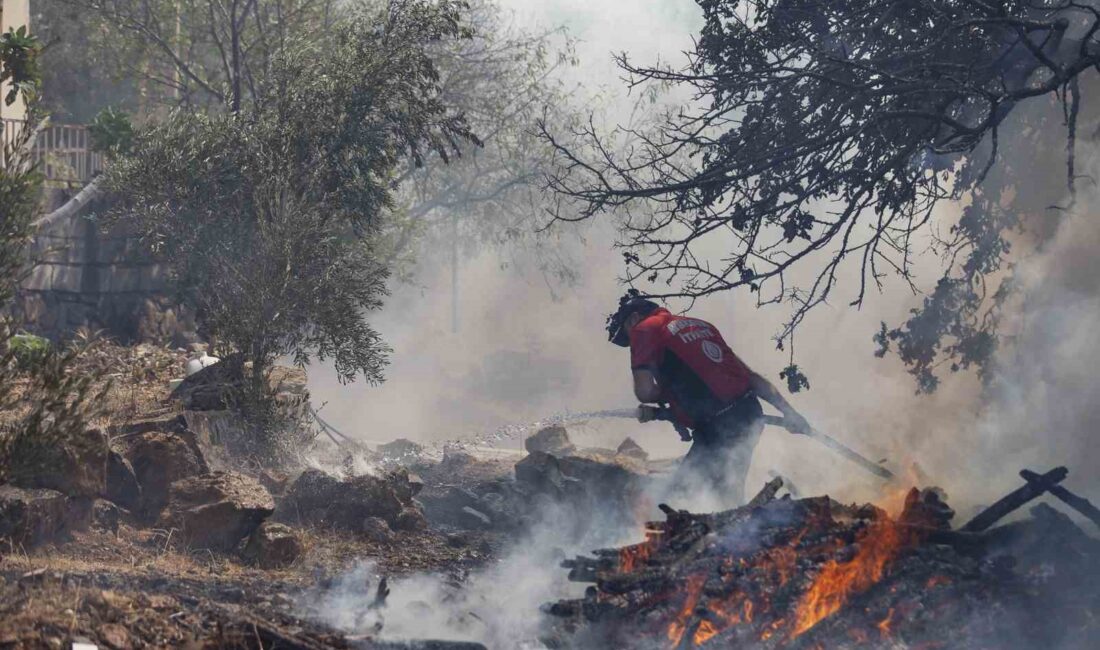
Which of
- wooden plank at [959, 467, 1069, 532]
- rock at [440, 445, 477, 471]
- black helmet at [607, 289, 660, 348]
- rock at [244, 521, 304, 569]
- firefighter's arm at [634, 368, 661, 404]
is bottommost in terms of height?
rock at [244, 521, 304, 569]

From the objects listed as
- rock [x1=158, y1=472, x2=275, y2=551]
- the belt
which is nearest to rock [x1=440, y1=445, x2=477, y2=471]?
rock [x1=158, y1=472, x2=275, y2=551]

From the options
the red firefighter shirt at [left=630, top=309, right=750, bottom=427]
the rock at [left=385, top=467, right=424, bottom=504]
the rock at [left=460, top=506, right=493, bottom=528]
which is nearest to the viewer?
the red firefighter shirt at [left=630, top=309, right=750, bottom=427]

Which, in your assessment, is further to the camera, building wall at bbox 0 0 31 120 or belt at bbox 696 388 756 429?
building wall at bbox 0 0 31 120

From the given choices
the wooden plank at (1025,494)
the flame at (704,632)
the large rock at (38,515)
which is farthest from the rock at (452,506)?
the wooden plank at (1025,494)

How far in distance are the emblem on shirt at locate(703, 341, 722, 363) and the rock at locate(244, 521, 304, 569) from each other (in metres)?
3.08

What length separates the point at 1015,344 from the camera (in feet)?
35.2

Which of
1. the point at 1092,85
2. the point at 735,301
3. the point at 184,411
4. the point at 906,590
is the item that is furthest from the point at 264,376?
the point at 735,301

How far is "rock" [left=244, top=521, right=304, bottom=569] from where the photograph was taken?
23.4 ft

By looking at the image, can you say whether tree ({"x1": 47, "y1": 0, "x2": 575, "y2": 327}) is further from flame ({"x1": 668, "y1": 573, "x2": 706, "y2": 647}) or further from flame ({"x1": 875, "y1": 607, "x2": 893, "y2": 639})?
flame ({"x1": 875, "y1": 607, "x2": 893, "y2": 639})

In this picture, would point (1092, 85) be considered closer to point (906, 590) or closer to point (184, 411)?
point (906, 590)

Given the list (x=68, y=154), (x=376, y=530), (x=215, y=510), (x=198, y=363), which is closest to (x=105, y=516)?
(x=215, y=510)

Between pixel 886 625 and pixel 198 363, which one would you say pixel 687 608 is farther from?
pixel 198 363

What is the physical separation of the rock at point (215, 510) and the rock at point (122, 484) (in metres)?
0.46

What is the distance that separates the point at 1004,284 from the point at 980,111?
2870 millimetres
